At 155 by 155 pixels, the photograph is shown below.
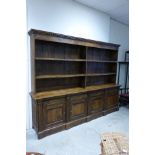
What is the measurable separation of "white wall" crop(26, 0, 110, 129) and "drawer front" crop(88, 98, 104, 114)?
150 cm

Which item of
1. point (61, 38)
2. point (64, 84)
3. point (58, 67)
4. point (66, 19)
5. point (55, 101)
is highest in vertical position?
point (66, 19)

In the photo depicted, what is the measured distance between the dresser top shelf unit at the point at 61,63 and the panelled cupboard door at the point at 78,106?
16 centimetres

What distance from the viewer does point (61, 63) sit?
367 cm

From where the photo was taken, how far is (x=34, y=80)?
3021 mm

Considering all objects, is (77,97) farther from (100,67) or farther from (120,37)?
(120,37)

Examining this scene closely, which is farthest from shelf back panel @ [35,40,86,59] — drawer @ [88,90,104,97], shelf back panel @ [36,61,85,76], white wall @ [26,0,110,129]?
drawer @ [88,90,104,97]

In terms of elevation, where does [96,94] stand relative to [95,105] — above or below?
above

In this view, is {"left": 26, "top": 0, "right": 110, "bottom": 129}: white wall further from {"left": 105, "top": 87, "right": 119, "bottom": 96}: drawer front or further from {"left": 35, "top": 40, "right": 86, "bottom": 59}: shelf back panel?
{"left": 105, "top": 87, "right": 119, "bottom": 96}: drawer front

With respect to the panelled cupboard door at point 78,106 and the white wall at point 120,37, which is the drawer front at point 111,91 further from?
the white wall at point 120,37

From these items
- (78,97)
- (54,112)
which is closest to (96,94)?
(78,97)

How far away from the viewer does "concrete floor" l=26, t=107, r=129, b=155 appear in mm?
2619

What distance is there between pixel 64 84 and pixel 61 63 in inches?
20.6
